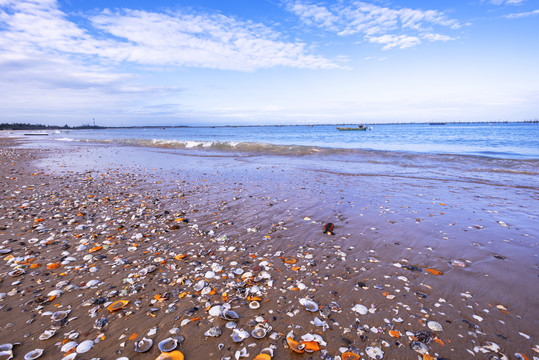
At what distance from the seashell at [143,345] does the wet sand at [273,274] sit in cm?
7

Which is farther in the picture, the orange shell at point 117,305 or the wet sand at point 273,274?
the orange shell at point 117,305

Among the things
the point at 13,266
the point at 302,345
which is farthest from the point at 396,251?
the point at 13,266

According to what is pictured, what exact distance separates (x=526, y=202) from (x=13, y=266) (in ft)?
45.5

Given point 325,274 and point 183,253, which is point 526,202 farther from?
point 183,253

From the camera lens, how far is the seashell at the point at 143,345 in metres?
2.65

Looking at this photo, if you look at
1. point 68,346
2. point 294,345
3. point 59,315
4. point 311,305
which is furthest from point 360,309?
point 59,315

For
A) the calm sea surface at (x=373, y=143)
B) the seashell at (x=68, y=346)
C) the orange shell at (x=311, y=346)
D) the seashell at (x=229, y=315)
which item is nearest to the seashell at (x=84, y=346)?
the seashell at (x=68, y=346)

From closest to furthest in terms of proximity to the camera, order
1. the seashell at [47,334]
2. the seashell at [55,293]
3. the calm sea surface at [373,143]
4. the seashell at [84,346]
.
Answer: the seashell at [84,346] < the seashell at [47,334] < the seashell at [55,293] < the calm sea surface at [373,143]

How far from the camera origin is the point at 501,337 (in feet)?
9.31

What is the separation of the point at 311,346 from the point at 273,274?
151cm

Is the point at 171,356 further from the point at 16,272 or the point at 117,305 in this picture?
the point at 16,272

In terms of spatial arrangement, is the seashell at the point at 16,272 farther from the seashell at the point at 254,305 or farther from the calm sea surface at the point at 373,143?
the calm sea surface at the point at 373,143

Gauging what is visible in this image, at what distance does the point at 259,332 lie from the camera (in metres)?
2.89

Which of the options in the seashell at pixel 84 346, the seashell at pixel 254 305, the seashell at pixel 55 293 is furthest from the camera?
the seashell at pixel 55 293
